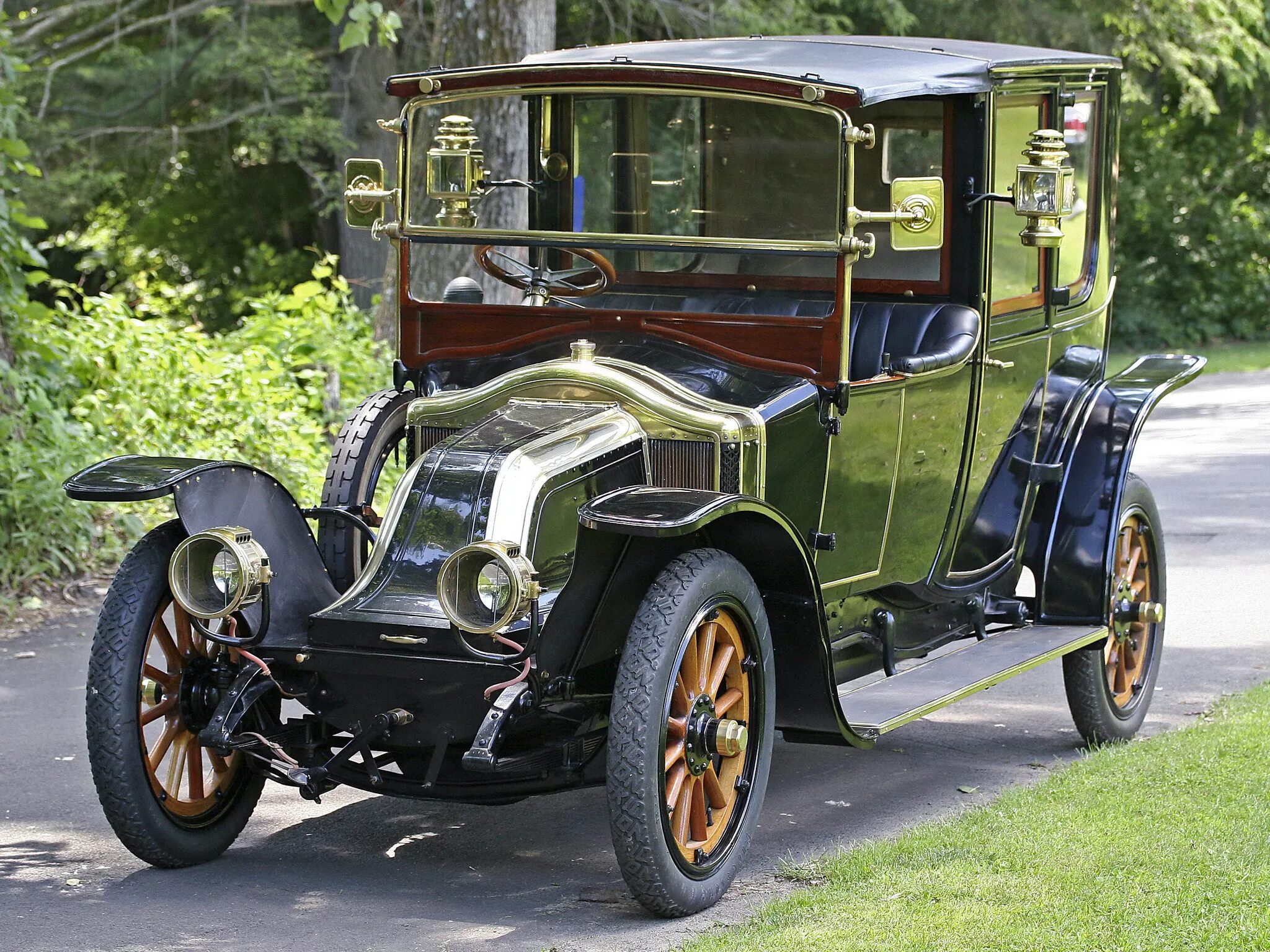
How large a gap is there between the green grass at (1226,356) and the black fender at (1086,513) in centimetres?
1150

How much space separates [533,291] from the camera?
5.29m

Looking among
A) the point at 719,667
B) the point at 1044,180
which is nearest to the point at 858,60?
the point at 1044,180

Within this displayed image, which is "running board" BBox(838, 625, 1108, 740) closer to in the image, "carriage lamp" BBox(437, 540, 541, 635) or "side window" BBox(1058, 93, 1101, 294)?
"carriage lamp" BBox(437, 540, 541, 635)

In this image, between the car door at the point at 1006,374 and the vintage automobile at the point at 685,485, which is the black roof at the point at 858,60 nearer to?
the vintage automobile at the point at 685,485

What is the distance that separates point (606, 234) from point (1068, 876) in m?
2.21

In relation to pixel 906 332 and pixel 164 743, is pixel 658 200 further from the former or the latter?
pixel 164 743

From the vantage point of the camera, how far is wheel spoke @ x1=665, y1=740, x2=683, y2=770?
4.08 m

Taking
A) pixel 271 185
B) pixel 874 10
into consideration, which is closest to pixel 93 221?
pixel 271 185

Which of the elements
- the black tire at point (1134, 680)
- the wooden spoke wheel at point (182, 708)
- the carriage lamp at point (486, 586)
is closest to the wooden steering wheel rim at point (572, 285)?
the carriage lamp at point (486, 586)

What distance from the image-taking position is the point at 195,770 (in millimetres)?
4504

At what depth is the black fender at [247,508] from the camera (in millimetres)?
4359

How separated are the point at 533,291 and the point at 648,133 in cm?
70

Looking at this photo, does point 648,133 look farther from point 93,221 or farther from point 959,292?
point 93,221

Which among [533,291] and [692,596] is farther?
[533,291]
